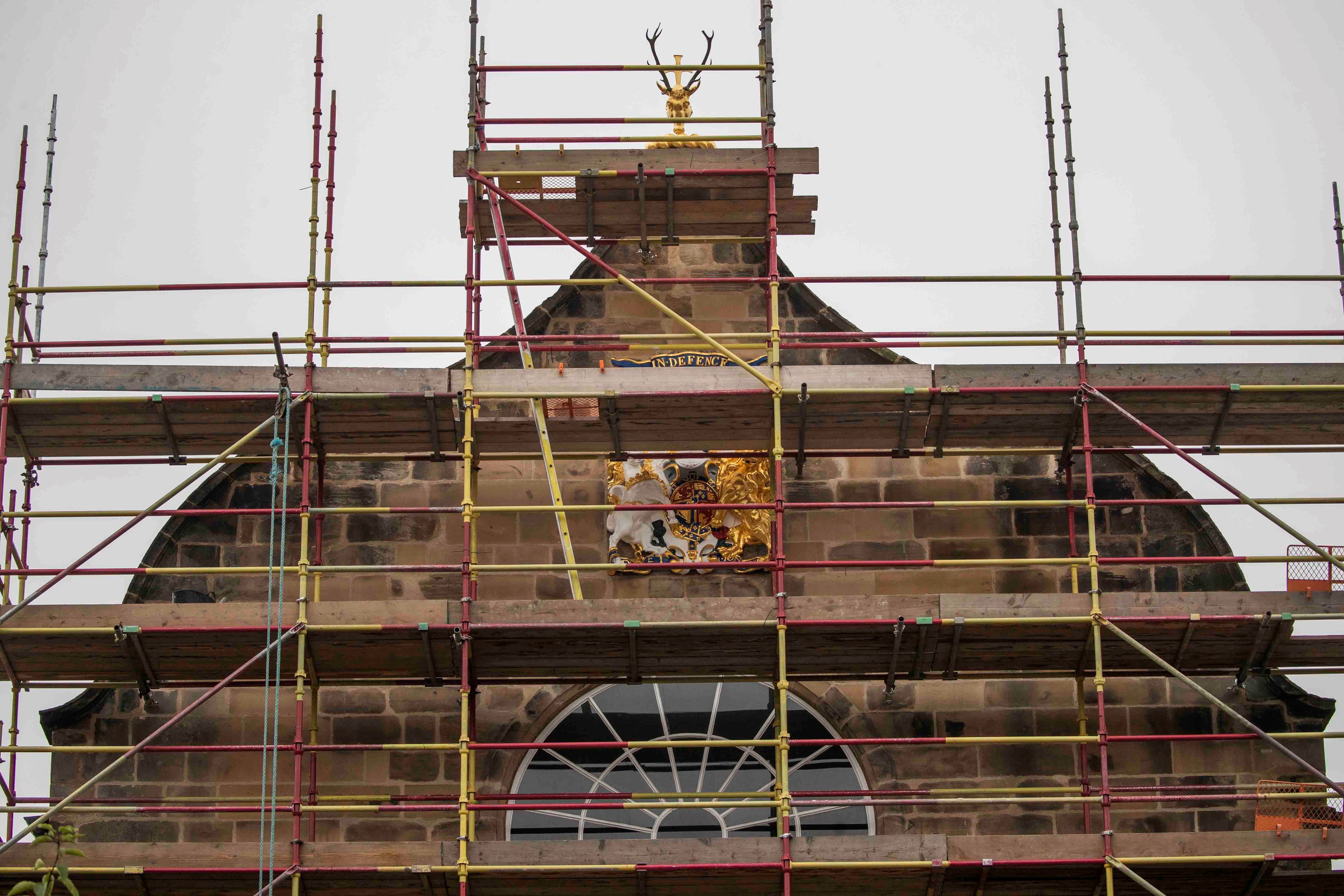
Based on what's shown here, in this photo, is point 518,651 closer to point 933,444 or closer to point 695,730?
point 695,730

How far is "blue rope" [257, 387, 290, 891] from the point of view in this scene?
17.1 meters

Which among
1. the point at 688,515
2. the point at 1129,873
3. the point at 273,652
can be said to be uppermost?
the point at 688,515

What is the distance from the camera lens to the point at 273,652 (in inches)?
712

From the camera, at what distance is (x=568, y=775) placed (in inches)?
785

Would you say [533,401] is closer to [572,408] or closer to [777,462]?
[572,408]

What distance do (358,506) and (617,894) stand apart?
4740 millimetres

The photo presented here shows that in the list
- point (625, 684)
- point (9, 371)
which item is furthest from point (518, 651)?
point (9, 371)

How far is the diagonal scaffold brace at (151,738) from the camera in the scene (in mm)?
16875

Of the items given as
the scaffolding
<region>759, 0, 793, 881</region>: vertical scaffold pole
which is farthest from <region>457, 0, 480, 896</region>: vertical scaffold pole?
<region>759, 0, 793, 881</region>: vertical scaffold pole

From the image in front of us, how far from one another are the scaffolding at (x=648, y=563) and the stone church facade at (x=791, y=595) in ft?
0.67

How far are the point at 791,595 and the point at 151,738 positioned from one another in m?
5.57

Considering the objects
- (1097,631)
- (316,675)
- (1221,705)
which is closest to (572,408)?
(316,675)

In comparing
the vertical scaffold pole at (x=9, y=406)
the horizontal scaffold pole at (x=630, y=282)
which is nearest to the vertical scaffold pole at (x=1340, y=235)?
Result: the horizontal scaffold pole at (x=630, y=282)

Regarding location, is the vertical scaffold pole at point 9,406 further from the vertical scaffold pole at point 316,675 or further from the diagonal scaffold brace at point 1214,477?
the diagonal scaffold brace at point 1214,477
